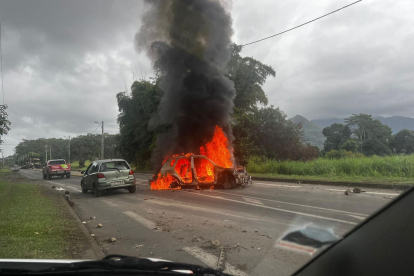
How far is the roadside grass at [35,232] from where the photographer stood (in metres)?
4.86

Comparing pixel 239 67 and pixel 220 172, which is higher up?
pixel 239 67

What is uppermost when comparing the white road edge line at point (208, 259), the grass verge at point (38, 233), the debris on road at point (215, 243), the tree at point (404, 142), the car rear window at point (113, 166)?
the tree at point (404, 142)

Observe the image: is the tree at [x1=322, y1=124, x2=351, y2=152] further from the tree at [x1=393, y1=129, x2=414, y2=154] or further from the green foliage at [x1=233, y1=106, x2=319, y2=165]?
the tree at [x1=393, y1=129, x2=414, y2=154]

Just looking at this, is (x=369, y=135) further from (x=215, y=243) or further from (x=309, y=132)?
(x=215, y=243)

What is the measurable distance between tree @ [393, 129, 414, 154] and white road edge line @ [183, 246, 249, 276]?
13608 mm

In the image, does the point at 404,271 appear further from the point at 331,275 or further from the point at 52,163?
the point at 52,163

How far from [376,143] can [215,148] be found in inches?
449

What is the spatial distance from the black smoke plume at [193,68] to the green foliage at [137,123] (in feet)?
32.4

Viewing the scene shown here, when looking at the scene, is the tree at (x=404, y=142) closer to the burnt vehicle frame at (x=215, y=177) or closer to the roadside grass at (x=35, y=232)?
the burnt vehicle frame at (x=215, y=177)

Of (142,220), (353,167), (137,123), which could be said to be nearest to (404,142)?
(353,167)

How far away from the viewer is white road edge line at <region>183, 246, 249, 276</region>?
4.02 m

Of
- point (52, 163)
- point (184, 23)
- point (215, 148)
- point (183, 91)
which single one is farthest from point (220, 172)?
point (52, 163)

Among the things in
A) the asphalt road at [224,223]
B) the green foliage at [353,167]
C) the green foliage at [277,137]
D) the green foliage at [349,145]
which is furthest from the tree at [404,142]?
the green foliage at [277,137]

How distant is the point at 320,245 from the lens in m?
1.70
